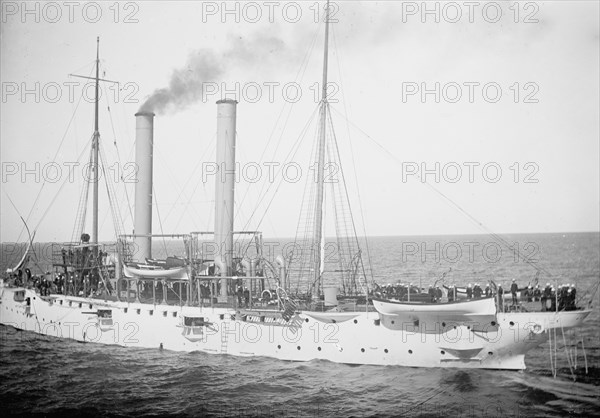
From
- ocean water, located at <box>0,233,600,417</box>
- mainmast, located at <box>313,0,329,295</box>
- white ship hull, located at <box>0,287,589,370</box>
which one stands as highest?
mainmast, located at <box>313,0,329,295</box>

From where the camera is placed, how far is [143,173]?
24453mm

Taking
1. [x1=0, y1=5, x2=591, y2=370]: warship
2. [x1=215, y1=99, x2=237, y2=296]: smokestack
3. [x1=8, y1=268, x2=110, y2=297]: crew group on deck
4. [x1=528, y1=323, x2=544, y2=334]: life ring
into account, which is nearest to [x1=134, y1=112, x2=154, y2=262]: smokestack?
[x1=0, y1=5, x2=591, y2=370]: warship

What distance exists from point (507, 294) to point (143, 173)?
599 inches

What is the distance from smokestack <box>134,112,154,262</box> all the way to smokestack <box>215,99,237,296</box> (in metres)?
3.53

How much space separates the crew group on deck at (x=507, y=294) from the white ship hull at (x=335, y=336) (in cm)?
51

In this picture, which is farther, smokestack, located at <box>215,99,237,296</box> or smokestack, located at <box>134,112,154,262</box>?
smokestack, located at <box>134,112,154,262</box>

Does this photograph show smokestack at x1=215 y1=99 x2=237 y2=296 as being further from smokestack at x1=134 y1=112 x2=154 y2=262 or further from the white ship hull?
smokestack at x1=134 y1=112 x2=154 y2=262

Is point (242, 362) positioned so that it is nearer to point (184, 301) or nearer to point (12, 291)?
point (184, 301)

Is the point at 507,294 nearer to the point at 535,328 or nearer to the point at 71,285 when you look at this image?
the point at 535,328

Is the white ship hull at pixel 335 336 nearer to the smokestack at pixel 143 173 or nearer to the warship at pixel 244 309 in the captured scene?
the warship at pixel 244 309

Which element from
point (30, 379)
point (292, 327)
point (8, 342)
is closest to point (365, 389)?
point (292, 327)

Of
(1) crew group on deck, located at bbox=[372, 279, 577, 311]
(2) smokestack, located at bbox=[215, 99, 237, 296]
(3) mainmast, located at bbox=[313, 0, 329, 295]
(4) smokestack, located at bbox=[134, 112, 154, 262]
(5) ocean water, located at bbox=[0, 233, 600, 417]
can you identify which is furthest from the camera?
(4) smokestack, located at bbox=[134, 112, 154, 262]

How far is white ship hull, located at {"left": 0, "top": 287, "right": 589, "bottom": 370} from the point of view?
18.1 metres

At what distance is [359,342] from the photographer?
19.0 metres
